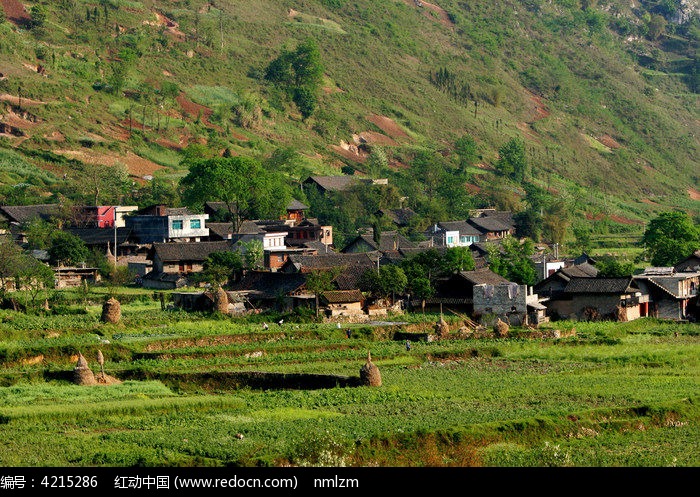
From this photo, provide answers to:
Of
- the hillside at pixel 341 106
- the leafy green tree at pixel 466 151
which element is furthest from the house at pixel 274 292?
the leafy green tree at pixel 466 151

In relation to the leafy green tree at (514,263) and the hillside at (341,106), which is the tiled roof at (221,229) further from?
the leafy green tree at (514,263)

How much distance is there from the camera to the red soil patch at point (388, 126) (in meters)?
145

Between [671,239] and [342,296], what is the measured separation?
3083 centimetres

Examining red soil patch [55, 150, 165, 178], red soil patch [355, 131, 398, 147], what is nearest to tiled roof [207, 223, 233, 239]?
red soil patch [55, 150, 165, 178]

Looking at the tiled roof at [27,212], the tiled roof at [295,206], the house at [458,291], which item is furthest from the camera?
the tiled roof at [295,206]

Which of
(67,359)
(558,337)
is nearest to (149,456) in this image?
(67,359)

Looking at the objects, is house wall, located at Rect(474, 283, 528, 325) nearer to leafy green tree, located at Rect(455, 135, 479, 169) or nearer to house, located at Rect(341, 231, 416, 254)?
house, located at Rect(341, 231, 416, 254)

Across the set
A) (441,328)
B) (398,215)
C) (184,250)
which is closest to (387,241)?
(184,250)

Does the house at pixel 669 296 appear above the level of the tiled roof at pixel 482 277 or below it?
below

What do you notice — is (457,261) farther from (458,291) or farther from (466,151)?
(466,151)

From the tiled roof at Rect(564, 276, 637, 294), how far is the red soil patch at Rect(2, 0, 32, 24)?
80749mm

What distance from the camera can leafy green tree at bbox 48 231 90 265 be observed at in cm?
7888

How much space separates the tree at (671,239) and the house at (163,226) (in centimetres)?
2921
